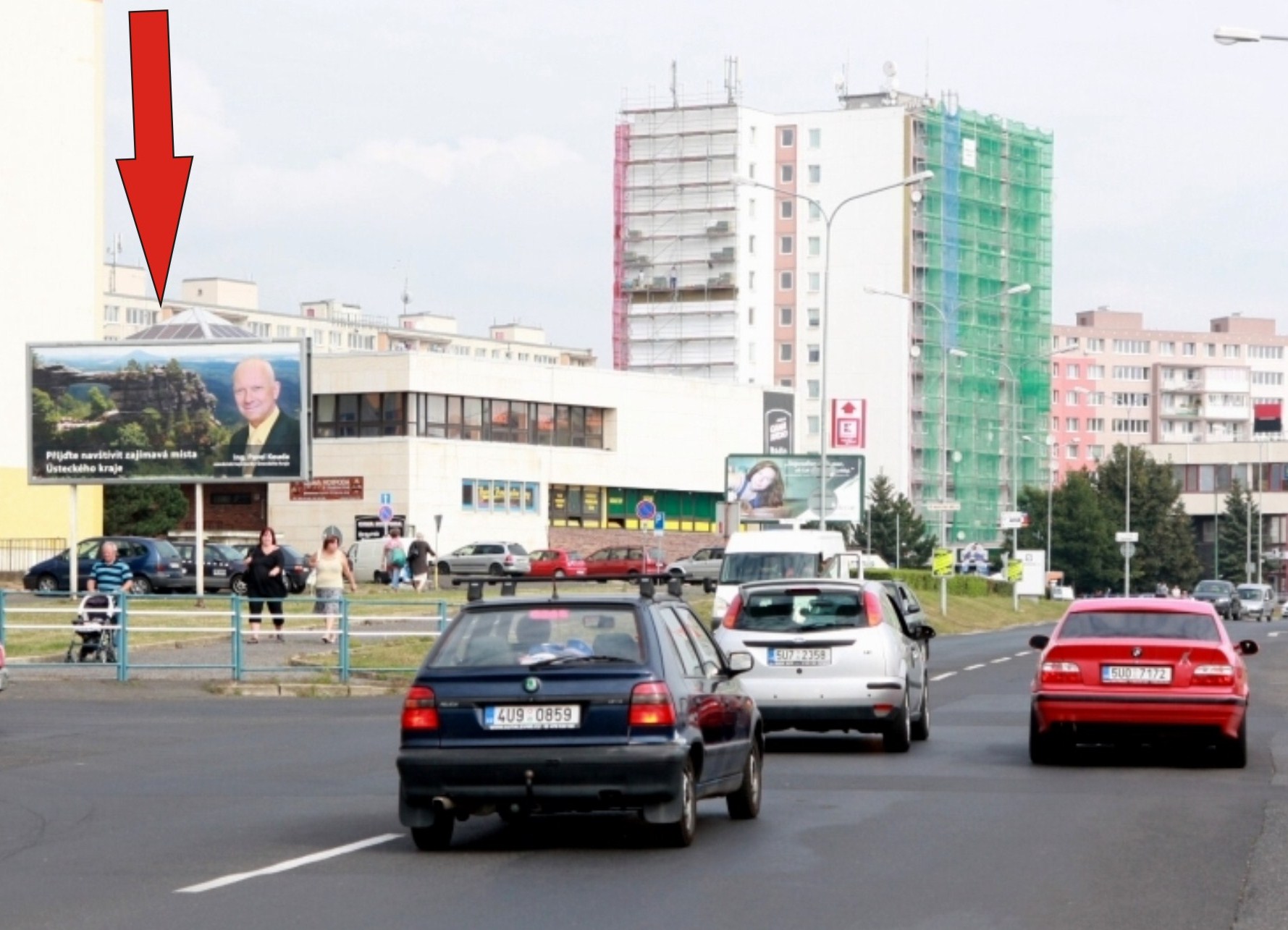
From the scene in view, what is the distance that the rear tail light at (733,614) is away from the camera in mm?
19672

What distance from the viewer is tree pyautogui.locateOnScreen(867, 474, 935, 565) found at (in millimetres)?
120938

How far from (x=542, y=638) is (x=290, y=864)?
177 cm

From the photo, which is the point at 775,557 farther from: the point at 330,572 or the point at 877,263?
the point at 877,263

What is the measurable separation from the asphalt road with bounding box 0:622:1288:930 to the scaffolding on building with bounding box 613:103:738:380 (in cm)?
11633

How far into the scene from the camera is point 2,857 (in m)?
12.3

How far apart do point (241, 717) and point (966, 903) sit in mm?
15793

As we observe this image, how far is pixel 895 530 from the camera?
121 metres

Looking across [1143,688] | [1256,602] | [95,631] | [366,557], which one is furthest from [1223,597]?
[1143,688]

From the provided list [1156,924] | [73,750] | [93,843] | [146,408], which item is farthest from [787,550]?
[1156,924]

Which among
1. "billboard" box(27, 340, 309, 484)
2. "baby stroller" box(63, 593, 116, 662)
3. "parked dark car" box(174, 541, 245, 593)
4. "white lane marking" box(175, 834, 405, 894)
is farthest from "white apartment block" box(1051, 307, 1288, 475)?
"white lane marking" box(175, 834, 405, 894)

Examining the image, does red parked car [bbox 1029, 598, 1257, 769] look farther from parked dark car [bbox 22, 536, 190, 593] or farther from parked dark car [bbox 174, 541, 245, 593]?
parked dark car [bbox 174, 541, 245, 593]

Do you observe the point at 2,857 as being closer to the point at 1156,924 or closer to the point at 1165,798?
the point at 1156,924

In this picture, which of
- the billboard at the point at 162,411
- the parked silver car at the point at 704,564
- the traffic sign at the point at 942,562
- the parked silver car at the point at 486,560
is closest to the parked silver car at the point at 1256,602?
the parked silver car at the point at 704,564

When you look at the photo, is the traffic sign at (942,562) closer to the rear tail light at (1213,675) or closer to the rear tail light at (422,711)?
the rear tail light at (1213,675)
